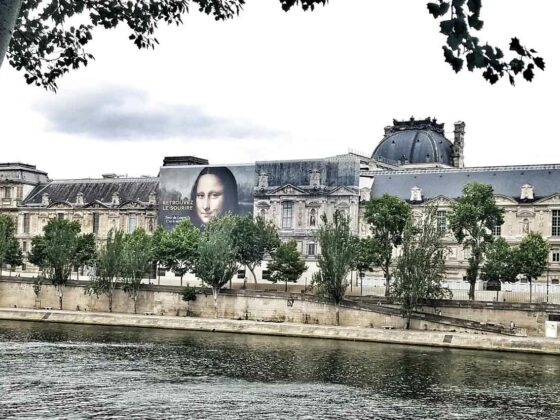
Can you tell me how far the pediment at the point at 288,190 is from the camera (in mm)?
90875

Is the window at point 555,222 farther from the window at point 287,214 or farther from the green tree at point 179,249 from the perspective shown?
the green tree at point 179,249

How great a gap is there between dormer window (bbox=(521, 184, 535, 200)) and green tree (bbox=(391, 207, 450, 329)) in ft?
60.9

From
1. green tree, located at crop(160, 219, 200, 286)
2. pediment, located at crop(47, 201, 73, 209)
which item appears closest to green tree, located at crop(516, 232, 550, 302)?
green tree, located at crop(160, 219, 200, 286)

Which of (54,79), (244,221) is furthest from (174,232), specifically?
(54,79)

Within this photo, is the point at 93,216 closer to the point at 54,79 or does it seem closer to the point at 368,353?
the point at 368,353

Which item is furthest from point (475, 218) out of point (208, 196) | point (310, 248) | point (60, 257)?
point (60, 257)

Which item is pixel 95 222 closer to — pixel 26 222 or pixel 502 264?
pixel 26 222

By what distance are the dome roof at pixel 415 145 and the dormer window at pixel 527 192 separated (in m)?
34.2

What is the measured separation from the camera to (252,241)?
269 ft

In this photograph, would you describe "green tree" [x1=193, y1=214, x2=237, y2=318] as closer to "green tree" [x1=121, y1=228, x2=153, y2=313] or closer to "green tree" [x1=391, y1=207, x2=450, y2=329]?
"green tree" [x1=121, y1=228, x2=153, y2=313]

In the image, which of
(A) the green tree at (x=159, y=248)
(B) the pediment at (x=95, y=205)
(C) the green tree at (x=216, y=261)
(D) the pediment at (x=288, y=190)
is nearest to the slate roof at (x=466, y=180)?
(D) the pediment at (x=288, y=190)

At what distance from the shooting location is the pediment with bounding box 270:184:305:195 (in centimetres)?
9088

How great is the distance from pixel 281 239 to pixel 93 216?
26.5 metres

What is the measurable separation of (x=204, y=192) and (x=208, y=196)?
2.07 feet
